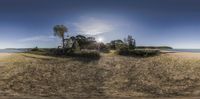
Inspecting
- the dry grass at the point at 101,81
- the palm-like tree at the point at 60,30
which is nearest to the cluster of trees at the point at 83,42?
the palm-like tree at the point at 60,30

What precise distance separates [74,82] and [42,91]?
3.71m

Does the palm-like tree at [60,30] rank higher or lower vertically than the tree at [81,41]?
higher

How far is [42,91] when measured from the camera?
48.7 ft

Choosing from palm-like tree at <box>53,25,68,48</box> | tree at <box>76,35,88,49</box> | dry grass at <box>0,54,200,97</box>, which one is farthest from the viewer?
tree at <box>76,35,88,49</box>

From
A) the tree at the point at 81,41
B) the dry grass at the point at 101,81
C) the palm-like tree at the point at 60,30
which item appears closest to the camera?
the dry grass at the point at 101,81

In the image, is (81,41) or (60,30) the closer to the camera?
(60,30)

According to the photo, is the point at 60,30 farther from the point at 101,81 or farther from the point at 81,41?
the point at 101,81

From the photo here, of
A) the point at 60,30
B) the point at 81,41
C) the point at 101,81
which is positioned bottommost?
the point at 101,81

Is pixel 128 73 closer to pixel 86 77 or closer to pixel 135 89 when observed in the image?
pixel 86 77

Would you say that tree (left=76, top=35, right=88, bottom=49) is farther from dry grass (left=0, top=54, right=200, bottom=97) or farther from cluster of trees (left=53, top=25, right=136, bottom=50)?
dry grass (left=0, top=54, right=200, bottom=97)

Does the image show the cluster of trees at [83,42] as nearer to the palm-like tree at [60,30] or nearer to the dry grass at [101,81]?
the palm-like tree at [60,30]

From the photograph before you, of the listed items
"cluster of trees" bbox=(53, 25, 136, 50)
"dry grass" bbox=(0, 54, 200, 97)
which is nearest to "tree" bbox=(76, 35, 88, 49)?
"cluster of trees" bbox=(53, 25, 136, 50)

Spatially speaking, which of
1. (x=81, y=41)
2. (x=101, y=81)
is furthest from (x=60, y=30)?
(x=101, y=81)

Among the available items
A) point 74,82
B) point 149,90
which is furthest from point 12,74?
point 149,90
